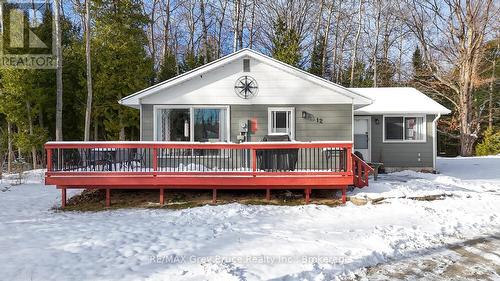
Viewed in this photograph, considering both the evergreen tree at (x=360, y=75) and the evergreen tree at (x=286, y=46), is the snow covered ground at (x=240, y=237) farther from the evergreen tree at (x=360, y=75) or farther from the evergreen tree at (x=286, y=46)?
the evergreen tree at (x=360, y=75)

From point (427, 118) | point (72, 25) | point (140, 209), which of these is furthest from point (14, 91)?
point (427, 118)

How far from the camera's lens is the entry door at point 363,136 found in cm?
1397

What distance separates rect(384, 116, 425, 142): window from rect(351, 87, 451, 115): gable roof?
373mm

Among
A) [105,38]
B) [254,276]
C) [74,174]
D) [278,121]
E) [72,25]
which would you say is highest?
[72,25]

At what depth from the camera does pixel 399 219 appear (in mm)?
7066

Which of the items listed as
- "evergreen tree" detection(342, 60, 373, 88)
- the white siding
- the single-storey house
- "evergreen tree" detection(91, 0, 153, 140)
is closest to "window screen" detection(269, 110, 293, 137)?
the single-storey house

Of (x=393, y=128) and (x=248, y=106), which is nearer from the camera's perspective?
(x=248, y=106)

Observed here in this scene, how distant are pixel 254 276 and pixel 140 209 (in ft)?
15.3

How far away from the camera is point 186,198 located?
8859mm

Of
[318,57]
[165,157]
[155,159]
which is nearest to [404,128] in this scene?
[165,157]

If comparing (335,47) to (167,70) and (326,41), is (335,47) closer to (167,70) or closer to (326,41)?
(326,41)

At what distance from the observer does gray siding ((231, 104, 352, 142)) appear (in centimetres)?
1103

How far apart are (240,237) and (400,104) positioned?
34.9ft

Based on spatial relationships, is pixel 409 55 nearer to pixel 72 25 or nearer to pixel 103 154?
pixel 72 25
